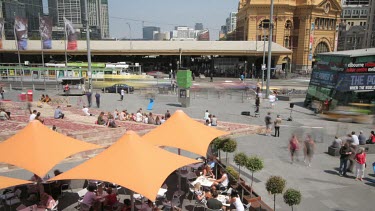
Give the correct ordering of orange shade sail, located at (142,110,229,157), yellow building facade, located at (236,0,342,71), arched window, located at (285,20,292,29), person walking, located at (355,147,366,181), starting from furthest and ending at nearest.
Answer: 1. arched window, located at (285,20,292,29)
2. yellow building facade, located at (236,0,342,71)
3. person walking, located at (355,147,366,181)
4. orange shade sail, located at (142,110,229,157)

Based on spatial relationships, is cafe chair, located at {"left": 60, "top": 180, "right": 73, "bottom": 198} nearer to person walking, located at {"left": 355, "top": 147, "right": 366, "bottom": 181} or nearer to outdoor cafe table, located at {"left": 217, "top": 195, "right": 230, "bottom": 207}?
outdoor cafe table, located at {"left": 217, "top": 195, "right": 230, "bottom": 207}

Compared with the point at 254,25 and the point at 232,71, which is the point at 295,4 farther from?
the point at 232,71

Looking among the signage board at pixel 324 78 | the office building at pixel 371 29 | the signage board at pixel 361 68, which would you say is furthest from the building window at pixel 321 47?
the signage board at pixel 361 68

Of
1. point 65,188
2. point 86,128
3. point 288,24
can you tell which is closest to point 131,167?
point 65,188

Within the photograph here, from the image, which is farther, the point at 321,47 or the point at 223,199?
the point at 321,47

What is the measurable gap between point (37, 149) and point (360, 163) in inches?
454

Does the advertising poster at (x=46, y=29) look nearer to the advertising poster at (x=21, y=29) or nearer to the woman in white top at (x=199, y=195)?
the advertising poster at (x=21, y=29)

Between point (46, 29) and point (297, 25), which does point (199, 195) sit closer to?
point (46, 29)

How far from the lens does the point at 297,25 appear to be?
71688 mm

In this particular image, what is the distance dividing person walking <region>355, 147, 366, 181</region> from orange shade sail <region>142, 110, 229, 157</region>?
565 cm

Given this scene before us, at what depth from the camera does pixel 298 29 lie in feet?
235

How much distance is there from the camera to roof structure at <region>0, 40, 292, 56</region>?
57312 millimetres

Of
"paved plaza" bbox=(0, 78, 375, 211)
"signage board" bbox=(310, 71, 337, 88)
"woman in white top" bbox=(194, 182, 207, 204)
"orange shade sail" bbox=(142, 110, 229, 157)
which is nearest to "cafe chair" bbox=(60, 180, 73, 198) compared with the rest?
"paved plaza" bbox=(0, 78, 375, 211)

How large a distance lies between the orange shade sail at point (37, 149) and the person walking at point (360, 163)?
9.97 metres
